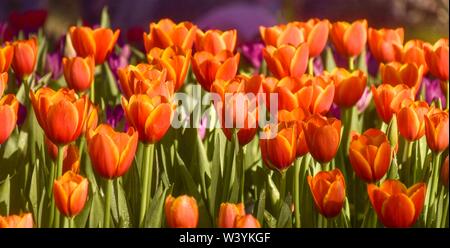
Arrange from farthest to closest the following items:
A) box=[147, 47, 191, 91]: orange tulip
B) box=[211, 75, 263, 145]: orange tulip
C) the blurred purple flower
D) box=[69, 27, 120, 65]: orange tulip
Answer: the blurred purple flower, box=[69, 27, 120, 65]: orange tulip, box=[147, 47, 191, 91]: orange tulip, box=[211, 75, 263, 145]: orange tulip

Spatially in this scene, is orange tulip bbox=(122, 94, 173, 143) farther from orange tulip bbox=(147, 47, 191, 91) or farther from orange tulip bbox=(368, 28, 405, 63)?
orange tulip bbox=(368, 28, 405, 63)

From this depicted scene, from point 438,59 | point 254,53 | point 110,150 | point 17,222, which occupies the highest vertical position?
point 254,53

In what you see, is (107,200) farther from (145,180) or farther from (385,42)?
(385,42)

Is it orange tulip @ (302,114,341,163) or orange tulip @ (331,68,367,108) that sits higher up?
orange tulip @ (331,68,367,108)

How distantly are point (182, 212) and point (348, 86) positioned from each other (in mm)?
579

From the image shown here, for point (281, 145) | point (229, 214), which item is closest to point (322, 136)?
point (281, 145)

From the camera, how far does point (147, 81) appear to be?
60.0 inches

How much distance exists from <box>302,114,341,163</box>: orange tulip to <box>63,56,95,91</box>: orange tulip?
0.48 metres

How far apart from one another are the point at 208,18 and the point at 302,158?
1.89 m

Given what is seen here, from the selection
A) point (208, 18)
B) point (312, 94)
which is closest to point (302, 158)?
point (312, 94)

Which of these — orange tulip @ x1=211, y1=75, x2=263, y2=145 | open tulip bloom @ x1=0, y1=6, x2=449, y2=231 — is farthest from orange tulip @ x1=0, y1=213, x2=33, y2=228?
orange tulip @ x1=211, y1=75, x2=263, y2=145

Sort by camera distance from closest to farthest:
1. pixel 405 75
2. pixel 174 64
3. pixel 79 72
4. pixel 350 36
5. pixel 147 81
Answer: pixel 147 81
pixel 174 64
pixel 79 72
pixel 405 75
pixel 350 36

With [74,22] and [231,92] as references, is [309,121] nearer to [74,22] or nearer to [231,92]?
[231,92]

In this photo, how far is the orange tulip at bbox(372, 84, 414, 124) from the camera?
1.68 meters
